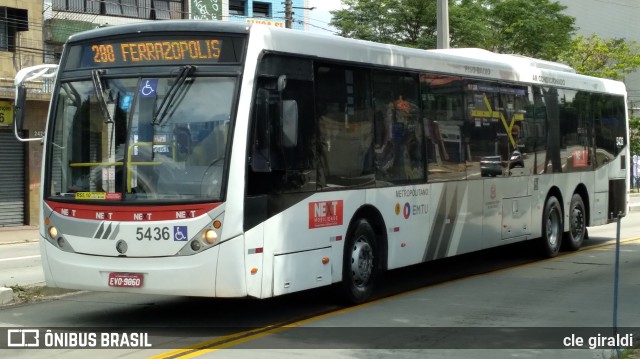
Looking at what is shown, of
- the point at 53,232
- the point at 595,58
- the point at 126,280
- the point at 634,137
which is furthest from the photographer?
the point at 634,137

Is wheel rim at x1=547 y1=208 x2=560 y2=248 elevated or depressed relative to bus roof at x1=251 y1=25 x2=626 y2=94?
depressed

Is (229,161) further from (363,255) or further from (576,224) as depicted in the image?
(576,224)

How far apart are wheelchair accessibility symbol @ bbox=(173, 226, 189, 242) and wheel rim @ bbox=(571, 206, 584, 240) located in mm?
10489

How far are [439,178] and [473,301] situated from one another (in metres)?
2.09

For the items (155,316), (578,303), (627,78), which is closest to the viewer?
(155,316)

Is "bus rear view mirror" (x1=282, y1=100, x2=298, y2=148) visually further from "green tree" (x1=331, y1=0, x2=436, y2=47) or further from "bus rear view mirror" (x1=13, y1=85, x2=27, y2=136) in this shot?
"green tree" (x1=331, y1=0, x2=436, y2=47)

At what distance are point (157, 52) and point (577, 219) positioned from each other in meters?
10.9

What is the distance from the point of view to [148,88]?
29.6 feet

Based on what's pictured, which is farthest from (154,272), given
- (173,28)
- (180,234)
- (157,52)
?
(173,28)

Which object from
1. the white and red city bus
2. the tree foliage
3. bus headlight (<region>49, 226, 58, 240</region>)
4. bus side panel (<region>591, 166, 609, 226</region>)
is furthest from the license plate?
the tree foliage

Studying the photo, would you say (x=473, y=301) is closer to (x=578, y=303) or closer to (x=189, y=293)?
(x=578, y=303)

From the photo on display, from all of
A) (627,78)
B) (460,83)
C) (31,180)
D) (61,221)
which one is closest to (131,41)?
(61,221)

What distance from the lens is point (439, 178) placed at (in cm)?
1246

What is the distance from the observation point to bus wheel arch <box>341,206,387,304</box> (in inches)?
408
